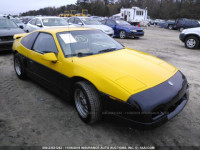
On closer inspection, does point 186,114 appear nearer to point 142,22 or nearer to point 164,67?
point 164,67

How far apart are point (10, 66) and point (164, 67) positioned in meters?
5.00

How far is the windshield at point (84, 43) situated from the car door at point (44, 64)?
0.20 m

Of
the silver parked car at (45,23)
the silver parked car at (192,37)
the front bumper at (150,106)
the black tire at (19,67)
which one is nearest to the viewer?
the front bumper at (150,106)

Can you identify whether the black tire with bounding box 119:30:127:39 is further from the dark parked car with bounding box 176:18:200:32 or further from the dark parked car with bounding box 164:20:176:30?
the dark parked car with bounding box 164:20:176:30

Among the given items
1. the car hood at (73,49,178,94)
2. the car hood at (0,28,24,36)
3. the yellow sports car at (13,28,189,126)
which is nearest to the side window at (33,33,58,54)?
the yellow sports car at (13,28,189,126)

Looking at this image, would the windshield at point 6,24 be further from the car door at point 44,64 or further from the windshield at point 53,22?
the car door at point 44,64

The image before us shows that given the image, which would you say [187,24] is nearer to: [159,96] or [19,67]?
[19,67]

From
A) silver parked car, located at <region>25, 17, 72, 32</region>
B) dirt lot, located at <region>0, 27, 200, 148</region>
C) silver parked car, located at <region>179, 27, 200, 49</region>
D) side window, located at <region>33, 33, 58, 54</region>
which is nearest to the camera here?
dirt lot, located at <region>0, 27, 200, 148</region>

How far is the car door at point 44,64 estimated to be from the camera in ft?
10.2

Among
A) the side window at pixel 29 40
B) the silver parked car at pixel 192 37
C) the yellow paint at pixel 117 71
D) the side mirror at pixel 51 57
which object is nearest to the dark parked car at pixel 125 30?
the silver parked car at pixel 192 37

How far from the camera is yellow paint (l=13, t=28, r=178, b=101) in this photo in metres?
2.23

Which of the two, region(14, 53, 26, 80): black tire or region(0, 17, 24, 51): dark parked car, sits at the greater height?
region(0, 17, 24, 51): dark parked car

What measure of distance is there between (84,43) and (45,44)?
84cm

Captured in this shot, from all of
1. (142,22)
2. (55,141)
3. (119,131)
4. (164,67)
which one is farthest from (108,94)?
(142,22)
